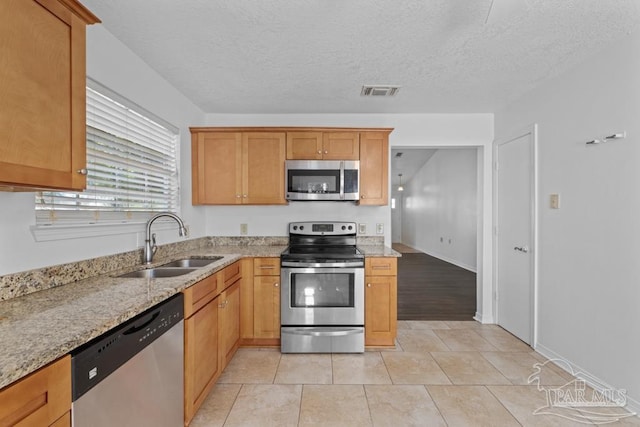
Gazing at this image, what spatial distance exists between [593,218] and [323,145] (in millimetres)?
2360

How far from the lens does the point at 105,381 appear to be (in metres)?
1.14

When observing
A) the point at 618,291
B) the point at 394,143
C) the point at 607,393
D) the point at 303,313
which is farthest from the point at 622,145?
the point at 303,313

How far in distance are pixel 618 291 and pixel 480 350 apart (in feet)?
4.01

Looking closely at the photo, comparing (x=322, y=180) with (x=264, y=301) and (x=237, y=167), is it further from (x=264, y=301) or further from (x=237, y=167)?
(x=264, y=301)

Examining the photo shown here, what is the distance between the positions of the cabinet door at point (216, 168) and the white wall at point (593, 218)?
298 cm

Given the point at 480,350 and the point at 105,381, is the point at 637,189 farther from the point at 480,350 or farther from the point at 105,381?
the point at 105,381

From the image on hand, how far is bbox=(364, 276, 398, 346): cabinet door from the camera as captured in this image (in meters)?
2.91

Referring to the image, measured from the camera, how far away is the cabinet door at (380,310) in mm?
2912

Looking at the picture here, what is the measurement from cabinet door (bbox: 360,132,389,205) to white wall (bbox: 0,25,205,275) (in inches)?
72.5

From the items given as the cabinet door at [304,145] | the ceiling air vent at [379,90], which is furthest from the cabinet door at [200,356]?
the ceiling air vent at [379,90]

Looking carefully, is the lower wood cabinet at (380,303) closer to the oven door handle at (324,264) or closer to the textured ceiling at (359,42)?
the oven door handle at (324,264)

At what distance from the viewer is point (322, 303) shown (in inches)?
112

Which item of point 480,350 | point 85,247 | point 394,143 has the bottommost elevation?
point 480,350

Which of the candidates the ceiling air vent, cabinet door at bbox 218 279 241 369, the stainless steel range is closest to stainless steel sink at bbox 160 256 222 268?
cabinet door at bbox 218 279 241 369
